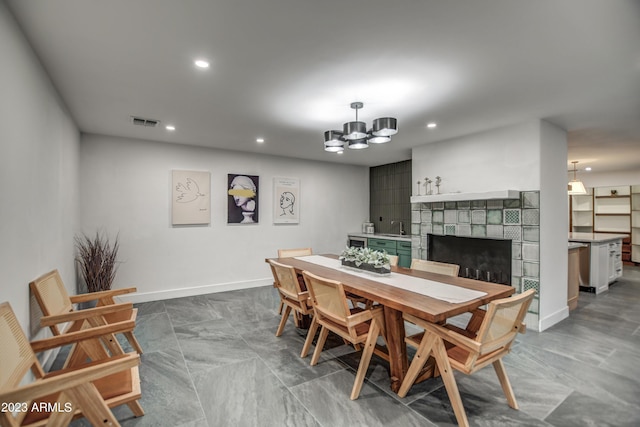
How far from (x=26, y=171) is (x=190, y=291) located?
3.27m

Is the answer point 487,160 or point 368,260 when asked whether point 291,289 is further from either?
point 487,160

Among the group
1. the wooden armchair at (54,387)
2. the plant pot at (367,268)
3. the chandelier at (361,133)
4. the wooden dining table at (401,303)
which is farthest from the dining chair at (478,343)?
the wooden armchair at (54,387)

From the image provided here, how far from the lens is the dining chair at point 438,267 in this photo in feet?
9.69

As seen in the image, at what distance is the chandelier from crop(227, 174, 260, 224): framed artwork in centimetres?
267

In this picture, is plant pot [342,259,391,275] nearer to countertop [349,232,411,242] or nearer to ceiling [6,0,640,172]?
ceiling [6,0,640,172]

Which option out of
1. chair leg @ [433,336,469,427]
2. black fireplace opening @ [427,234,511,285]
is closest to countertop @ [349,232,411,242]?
black fireplace opening @ [427,234,511,285]

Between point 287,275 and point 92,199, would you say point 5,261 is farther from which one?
point 92,199

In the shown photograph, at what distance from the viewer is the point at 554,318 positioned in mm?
3742

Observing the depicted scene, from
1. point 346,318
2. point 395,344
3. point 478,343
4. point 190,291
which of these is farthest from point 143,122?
point 478,343

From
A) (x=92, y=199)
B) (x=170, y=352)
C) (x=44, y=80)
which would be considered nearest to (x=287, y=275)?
(x=170, y=352)

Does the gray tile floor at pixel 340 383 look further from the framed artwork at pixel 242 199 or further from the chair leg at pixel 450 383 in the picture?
the framed artwork at pixel 242 199

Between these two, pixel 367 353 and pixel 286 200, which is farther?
pixel 286 200

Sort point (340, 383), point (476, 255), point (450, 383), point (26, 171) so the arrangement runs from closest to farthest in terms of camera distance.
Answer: point (450, 383), point (26, 171), point (340, 383), point (476, 255)

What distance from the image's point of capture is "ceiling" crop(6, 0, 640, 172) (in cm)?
167
